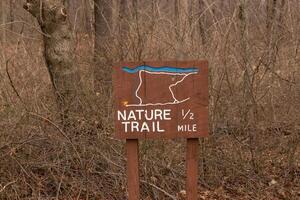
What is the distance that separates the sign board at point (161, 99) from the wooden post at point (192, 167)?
5.2 inches

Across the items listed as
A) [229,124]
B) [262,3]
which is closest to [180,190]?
[229,124]

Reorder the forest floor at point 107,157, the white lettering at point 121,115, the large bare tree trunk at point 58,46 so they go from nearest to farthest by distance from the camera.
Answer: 1. the white lettering at point 121,115
2. the forest floor at point 107,157
3. the large bare tree trunk at point 58,46

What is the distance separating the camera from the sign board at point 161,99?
3.41 metres

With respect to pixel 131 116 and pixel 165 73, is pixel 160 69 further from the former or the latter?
pixel 131 116

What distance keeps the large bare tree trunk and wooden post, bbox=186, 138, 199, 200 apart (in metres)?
2.04

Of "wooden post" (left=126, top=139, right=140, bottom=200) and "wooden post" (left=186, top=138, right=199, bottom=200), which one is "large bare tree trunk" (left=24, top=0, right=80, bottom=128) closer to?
"wooden post" (left=126, top=139, right=140, bottom=200)

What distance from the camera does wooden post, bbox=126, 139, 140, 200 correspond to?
11.5 feet

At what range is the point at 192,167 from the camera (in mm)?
3588

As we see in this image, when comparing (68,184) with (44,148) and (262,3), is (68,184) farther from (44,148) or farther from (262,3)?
(262,3)

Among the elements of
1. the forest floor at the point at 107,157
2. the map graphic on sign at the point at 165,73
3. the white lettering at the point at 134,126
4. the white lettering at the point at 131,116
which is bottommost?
the forest floor at the point at 107,157

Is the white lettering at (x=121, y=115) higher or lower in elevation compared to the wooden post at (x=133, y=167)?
higher

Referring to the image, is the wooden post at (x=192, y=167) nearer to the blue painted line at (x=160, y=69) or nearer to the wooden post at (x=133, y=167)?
the wooden post at (x=133, y=167)

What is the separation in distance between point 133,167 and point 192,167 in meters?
0.45

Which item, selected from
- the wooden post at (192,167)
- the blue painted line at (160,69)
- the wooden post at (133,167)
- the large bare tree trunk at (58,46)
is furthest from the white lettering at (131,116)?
the large bare tree trunk at (58,46)
